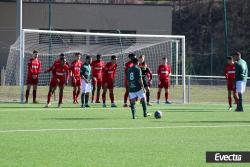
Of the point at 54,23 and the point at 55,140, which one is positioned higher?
the point at 54,23

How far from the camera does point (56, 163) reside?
12453 millimetres

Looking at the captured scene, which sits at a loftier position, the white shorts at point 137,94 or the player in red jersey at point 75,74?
the player in red jersey at point 75,74

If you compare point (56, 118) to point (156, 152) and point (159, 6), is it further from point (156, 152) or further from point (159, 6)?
point (159, 6)

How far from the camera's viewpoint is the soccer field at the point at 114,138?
1295cm

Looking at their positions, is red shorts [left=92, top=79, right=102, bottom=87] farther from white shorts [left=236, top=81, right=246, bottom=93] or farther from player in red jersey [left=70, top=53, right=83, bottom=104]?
white shorts [left=236, top=81, right=246, bottom=93]

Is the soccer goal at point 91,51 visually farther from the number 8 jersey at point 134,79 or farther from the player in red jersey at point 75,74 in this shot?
the number 8 jersey at point 134,79

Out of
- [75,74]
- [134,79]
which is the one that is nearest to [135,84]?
[134,79]

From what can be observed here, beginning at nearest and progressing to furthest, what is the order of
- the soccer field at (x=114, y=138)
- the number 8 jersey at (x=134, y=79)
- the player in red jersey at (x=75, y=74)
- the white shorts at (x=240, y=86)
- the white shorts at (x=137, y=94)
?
the soccer field at (x=114, y=138) → the number 8 jersey at (x=134, y=79) → the white shorts at (x=137, y=94) → the white shorts at (x=240, y=86) → the player in red jersey at (x=75, y=74)

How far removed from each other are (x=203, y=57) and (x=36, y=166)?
4378 centimetres

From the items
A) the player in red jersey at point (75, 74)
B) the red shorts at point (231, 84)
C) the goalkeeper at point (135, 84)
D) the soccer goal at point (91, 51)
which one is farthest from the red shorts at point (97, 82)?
the goalkeeper at point (135, 84)

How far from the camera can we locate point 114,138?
54.2 ft

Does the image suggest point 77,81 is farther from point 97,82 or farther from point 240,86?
point 240,86

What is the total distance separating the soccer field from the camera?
12945 millimetres

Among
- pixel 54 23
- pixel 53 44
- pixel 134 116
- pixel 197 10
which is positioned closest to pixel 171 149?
pixel 134 116
